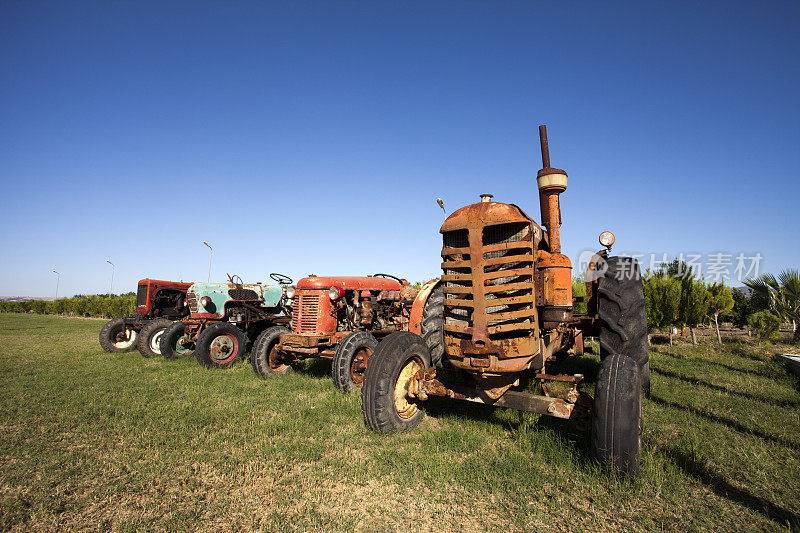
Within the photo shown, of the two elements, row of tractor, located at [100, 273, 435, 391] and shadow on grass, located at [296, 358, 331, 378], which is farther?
shadow on grass, located at [296, 358, 331, 378]

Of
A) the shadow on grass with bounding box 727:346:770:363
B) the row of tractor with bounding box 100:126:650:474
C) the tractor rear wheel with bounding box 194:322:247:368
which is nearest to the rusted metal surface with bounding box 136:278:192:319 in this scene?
the tractor rear wheel with bounding box 194:322:247:368

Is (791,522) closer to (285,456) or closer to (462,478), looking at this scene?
(462,478)

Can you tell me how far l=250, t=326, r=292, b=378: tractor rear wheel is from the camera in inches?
275

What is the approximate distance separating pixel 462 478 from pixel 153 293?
11.7 metres

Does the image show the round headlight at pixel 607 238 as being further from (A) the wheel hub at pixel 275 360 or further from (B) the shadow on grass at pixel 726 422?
(A) the wheel hub at pixel 275 360

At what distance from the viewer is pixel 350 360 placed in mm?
5738

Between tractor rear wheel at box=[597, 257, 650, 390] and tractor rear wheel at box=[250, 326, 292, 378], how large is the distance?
5.51 meters

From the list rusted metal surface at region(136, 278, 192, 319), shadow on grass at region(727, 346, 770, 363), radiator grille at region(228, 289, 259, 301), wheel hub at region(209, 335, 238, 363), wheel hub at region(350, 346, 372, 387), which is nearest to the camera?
wheel hub at region(350, 346, 372, 387)

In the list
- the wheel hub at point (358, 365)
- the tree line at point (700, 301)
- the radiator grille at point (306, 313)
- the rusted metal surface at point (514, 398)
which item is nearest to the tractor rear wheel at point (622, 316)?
the rusted metal surface at point (514, 398)

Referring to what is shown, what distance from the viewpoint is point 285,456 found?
3.52 meters

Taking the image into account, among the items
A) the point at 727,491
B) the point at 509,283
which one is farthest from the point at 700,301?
the point at 509,283

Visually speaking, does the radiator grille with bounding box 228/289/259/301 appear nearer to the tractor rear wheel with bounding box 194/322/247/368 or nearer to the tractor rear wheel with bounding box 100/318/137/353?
the tractor rear wheel with bounding box 194/322/247/368

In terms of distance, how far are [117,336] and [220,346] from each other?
546 cm

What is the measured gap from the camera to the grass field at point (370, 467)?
259cm
